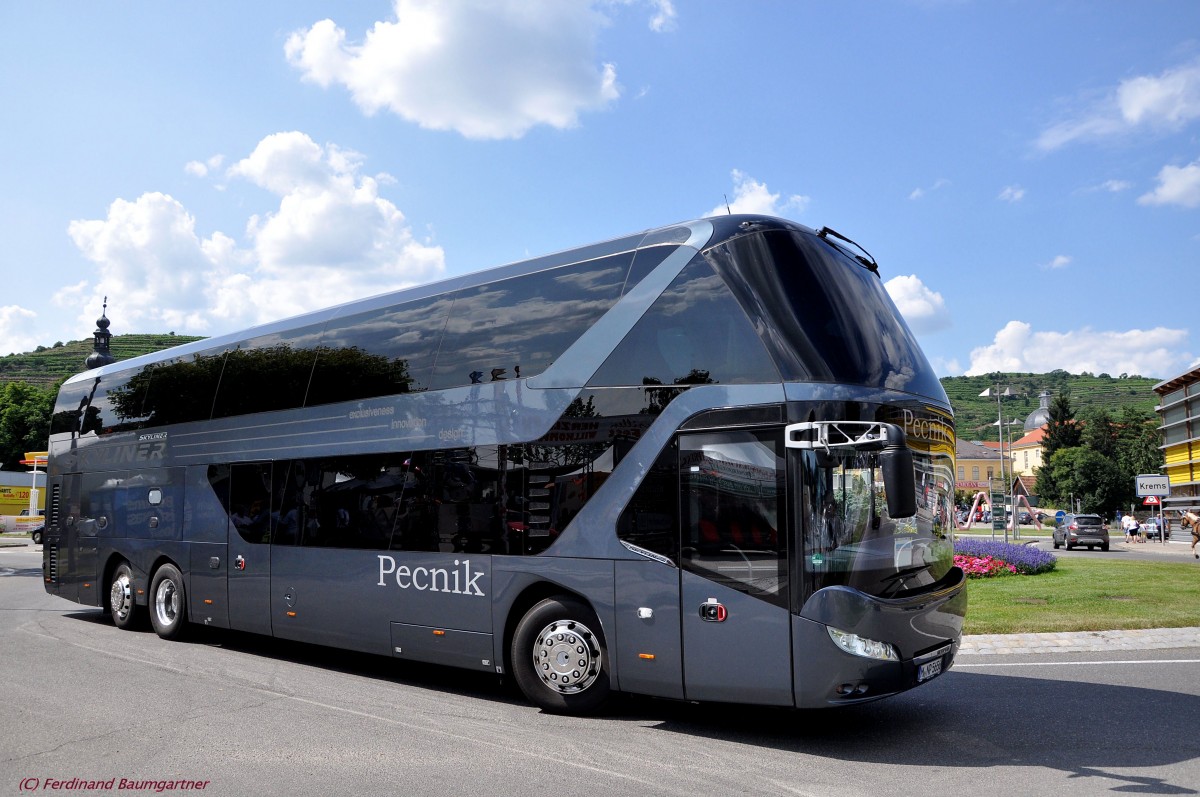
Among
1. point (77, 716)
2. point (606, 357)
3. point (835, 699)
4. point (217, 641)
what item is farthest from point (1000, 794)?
point (217, 641)

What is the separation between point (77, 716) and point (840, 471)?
252 inches

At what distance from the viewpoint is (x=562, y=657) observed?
7836 mm

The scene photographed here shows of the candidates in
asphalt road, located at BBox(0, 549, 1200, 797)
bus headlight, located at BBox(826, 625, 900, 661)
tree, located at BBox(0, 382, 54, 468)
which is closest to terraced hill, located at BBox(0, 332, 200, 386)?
tree, located at BBox(0, 382, 54, 468)

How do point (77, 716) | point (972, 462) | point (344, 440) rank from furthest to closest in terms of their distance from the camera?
point (972, 462), point (344, 440), point (77, 716)

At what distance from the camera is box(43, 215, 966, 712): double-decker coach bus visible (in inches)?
261

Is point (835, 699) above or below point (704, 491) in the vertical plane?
below

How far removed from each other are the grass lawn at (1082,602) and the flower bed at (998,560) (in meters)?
0.35

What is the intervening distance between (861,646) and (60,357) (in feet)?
604

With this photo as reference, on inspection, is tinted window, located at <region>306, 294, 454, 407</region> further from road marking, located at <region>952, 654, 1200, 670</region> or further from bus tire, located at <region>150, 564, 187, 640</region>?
road marking, located at <region>952, 654, 1200, 670</region>

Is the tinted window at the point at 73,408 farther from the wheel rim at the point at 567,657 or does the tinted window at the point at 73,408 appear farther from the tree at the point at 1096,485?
the tree at the point at 1096,485

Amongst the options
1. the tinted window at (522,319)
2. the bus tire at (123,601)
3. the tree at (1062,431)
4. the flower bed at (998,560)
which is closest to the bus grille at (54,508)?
the bus tire at (123,601)

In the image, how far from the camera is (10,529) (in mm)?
57219

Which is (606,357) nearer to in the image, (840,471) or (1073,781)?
(840,471)

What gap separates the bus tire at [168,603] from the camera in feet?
41.4
